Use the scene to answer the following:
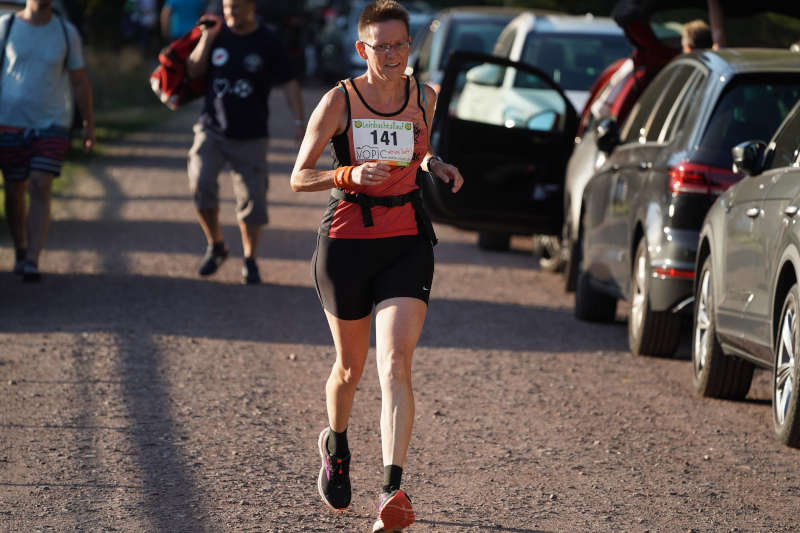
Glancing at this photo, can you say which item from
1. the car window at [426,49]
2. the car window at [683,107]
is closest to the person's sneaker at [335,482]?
the car window at [683,107]

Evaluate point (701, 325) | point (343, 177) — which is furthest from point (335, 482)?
point (701, 325)

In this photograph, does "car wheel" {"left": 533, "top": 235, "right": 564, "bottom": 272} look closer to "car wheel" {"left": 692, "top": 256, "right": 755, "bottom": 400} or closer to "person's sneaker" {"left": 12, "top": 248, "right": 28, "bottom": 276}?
"person's sneaker" {"left": 12, "top": 248, "right": 28, "bottom": 276}

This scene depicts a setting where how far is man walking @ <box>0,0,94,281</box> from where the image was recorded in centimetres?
1080

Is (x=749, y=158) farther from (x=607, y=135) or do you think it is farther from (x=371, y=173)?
(x=371, y=173)

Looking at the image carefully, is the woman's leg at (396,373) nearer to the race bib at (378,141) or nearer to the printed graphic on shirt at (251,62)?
the race bib at (378,141)

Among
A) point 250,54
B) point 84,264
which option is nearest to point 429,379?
point 250,54

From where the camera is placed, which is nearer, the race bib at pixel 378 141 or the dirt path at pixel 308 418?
the race bib at pixel 378 141

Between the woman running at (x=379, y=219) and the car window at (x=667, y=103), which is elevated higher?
the woman running at (x=379, y=219)

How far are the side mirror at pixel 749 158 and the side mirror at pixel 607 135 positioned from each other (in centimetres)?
255

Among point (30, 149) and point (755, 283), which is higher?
point (755, 283)

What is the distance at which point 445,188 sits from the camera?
12.0 m

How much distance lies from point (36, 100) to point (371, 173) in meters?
6.06

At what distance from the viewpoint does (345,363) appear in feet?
18.9

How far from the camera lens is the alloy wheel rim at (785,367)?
6.80 m
